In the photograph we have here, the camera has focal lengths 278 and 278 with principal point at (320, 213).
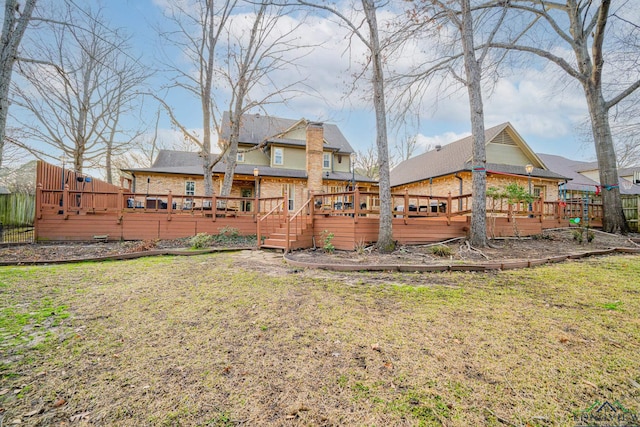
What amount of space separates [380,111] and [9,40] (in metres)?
7.71

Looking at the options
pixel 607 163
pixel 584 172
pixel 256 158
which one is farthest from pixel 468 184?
pixel 584 172

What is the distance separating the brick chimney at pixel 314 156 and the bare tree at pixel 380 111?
9.53m

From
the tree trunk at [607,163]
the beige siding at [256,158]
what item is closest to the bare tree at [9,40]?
the beige siding at [256,158]

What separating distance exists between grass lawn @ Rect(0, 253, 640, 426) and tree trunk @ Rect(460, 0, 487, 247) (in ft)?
10.9

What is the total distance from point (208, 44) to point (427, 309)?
1560 centimetres

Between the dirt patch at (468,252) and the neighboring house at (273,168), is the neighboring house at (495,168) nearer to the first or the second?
the neighboring house at (273,168)

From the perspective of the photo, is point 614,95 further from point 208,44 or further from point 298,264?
point 208,44

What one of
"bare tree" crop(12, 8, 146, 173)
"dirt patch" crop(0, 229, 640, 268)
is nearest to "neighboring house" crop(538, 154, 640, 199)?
"dirt patch" crop(0, 229, 640, 268)

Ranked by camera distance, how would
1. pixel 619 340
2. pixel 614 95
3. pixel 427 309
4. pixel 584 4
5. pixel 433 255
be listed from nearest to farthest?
1. pixel 619 340
2. pixel 427 309
3. pixel 433 255
4. pixel 584 4
5. pixel 614 95

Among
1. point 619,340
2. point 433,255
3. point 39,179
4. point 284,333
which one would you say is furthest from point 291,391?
point 39,179

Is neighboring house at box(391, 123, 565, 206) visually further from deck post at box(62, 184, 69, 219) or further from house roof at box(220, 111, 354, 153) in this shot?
A: deck post at box(62, 184, 69, 219)

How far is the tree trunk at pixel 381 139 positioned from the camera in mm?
7469

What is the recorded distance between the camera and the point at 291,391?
6.12 ft

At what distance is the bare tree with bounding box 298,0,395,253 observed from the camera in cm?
748
